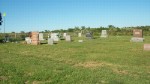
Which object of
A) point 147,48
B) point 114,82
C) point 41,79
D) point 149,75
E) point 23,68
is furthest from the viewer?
point 147,48

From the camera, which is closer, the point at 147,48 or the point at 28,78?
the point at 28,78

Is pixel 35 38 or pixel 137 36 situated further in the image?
pixel 137 36

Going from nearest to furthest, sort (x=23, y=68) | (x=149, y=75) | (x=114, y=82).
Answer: (x=114, y=82)
(x=149, y=75)
(x=23, y=68)

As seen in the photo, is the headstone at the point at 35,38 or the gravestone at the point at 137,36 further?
the gravestone at the point at 137,36

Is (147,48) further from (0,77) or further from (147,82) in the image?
(0,77)

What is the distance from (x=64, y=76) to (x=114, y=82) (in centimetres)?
244

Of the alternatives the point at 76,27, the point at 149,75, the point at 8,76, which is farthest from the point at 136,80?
the point at 76,27

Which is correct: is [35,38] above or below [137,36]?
below

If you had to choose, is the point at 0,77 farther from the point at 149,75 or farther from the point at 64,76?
the point at 149,75

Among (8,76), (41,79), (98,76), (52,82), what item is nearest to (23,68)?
(8,76)

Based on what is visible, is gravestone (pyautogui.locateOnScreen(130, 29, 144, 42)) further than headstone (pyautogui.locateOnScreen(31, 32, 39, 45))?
Yes

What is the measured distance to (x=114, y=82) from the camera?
30.5ft

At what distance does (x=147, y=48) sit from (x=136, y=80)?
1323 cm

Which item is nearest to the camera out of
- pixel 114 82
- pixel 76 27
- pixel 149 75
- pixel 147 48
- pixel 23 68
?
pixel 114 82
